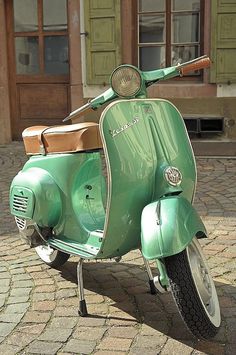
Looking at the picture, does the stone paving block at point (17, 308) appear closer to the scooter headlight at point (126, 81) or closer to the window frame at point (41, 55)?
the scooter headlight at point (126, 81)

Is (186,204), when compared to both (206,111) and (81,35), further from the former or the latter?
(81,35)

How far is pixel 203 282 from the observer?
2604 mm

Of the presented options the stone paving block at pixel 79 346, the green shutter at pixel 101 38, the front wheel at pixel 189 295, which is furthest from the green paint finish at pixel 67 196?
the green shutter at pixel 101 38

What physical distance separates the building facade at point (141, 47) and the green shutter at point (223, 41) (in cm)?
1

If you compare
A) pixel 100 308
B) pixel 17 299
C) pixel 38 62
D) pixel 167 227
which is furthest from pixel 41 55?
pixel 167 227

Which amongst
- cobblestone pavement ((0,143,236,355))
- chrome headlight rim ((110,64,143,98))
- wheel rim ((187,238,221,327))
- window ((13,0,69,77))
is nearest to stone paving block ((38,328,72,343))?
cobblestone pavement ((0,143,236,355))

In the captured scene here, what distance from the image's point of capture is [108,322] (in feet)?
9.24

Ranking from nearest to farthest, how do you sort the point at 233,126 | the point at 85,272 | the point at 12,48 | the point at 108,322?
the point at 108,322, the point at 85,272, the point at 233,126, the point at 12,48

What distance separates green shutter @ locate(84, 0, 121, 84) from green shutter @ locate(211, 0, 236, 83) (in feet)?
4.53

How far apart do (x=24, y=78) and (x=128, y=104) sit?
21.0 feet

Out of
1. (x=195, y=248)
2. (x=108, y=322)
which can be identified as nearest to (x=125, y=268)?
(x=108, y=322)

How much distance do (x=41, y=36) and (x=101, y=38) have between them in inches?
51.3

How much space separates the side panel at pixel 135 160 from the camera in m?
2.65

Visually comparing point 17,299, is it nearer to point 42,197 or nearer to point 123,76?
point 42,197
